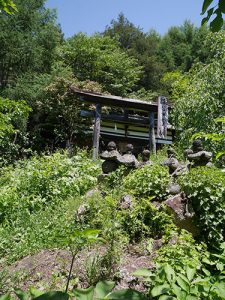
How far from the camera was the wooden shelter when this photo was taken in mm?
12094

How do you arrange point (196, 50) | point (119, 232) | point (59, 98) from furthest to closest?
point (196, 50), point (59, 98), point (119, 232)

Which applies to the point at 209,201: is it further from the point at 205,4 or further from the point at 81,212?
the point at 205,4

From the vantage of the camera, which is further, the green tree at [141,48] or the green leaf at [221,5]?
the green tree at [141,48]

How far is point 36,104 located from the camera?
581 inches

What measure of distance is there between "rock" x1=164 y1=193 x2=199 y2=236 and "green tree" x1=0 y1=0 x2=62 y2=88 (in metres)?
12.4

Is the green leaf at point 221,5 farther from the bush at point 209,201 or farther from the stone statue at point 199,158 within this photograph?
the stone statue at point 199,158

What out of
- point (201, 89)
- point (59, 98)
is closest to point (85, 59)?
point (59, 98)

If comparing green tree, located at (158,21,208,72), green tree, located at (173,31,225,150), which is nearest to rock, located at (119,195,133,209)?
green tree, located at (173,31,225,150)

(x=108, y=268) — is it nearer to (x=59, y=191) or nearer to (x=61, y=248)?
(x=61, y=248)

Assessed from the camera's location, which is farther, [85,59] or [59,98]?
[85,59]

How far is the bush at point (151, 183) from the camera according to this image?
5.58 m

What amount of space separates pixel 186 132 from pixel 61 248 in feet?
→ 18.8

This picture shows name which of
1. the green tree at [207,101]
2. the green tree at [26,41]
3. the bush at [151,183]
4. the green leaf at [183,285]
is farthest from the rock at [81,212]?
the green tree at [26,41]

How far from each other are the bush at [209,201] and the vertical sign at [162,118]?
7421 mm
